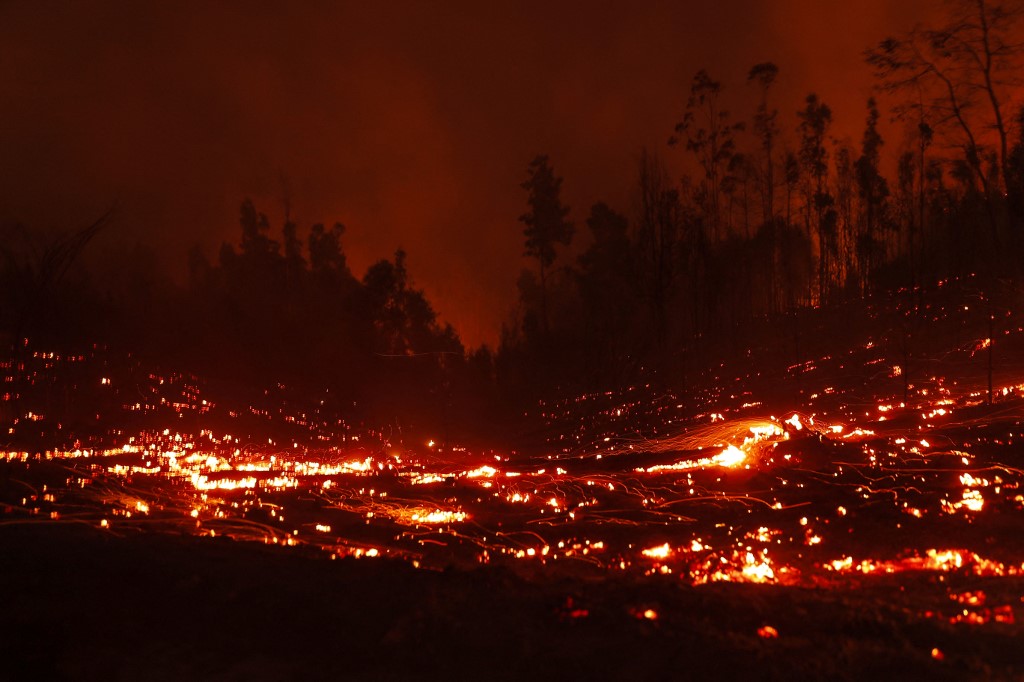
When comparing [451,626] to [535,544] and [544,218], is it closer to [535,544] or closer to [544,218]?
[535,544]

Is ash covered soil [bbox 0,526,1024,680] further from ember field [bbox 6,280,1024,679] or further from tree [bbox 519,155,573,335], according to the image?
tree [bbox 519,155,573,335]

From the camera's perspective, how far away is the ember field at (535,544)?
629cm

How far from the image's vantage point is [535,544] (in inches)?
470

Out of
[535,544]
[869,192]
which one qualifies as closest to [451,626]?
[535,544]

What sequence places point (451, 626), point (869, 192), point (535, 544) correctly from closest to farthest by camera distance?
point (451, 626), point (535, 544), point (869, 192)

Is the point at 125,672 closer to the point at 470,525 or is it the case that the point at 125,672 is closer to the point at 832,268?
the point at 470,525

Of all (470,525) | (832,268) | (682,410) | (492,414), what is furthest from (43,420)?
(832,268)

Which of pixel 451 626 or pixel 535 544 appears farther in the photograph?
pixel 535 544

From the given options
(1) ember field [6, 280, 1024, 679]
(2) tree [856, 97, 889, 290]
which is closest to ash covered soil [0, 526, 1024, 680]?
(1) ember field [6, 280, 1024, 679]

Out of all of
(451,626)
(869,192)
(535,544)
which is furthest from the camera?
(869,192)

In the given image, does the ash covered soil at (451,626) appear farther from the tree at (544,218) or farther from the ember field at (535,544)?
the tree at (544,218)

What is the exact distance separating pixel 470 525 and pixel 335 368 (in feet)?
108

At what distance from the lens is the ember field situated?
6.29 m

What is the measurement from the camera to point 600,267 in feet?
190
